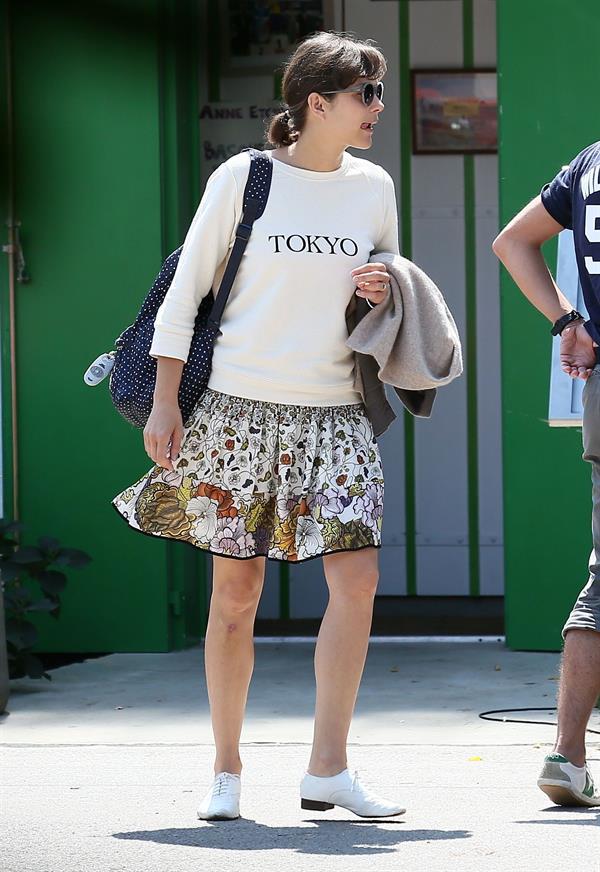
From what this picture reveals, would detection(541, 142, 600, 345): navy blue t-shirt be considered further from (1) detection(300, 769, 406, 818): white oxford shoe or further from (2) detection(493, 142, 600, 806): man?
(1) detection(300, 769, 406, 818): white oxford shoe

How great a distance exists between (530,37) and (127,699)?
291cm

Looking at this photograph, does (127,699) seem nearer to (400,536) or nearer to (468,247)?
(400,536)

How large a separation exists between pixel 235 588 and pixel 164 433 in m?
0.37

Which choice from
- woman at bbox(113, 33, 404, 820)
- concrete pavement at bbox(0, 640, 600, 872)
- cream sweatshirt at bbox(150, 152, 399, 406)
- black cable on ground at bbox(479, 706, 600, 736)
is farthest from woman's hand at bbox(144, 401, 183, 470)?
black cable on ground at bbox(479, 706, 600, 736)

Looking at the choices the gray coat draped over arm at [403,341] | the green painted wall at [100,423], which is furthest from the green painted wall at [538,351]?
the gray coat draped over arm at [403,341]

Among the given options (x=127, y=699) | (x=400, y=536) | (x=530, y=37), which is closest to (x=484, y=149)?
(x=530, y=37)

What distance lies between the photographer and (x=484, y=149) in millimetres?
6391

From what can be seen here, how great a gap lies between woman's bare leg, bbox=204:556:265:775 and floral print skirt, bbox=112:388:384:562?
0.28 feet

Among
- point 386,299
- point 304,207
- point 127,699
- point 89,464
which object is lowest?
point 127,699

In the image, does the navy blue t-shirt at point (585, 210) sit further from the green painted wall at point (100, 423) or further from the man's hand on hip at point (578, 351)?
the green painted wall at point (100, 423)

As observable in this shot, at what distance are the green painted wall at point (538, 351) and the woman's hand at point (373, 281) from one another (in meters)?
2.54

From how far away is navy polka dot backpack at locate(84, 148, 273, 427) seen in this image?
112 inches

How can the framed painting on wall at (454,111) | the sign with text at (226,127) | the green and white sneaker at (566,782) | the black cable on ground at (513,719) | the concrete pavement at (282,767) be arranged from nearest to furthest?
the concrete pavement at (282,767), the green and white sneaker at (566,782), the black cable on ground at (513,719), the sign with text at (226,127), the framed painting on wall at (454,111)

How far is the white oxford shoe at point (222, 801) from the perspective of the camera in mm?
2887
